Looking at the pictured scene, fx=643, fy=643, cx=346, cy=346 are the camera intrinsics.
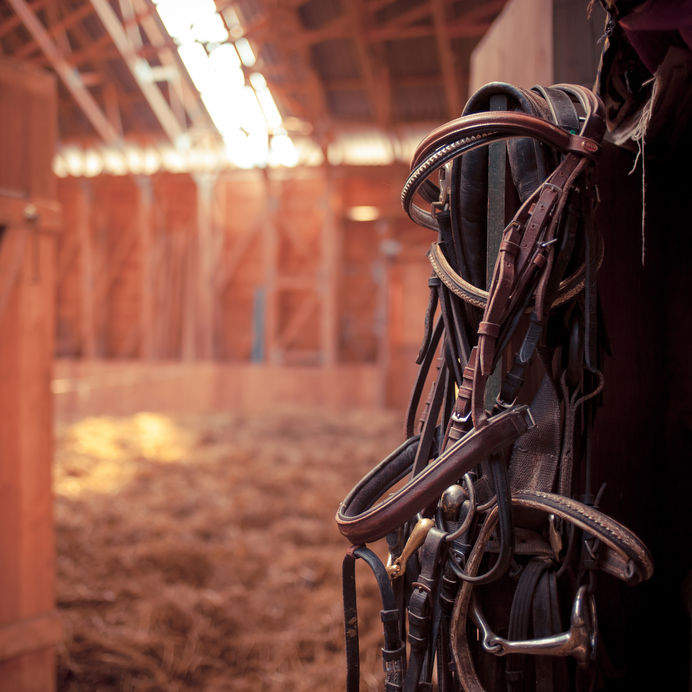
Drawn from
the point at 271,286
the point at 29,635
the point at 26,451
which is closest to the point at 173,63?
the point at 271,286

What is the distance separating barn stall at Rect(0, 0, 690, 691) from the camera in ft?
5.08

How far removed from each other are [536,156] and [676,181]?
27.9 inches

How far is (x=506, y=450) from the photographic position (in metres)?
1.02

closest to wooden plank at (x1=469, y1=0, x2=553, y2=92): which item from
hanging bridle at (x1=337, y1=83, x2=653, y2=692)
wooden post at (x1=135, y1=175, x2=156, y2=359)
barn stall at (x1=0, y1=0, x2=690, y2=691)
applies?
barn stall at (x1=0, y1=0, x2=690, y2=691)

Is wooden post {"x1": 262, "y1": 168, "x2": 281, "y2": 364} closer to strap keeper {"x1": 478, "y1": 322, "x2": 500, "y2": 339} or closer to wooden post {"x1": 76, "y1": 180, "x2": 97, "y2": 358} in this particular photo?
wooden post {"x1": 76, "y1": 180, "x2": 97, "y2": 358}

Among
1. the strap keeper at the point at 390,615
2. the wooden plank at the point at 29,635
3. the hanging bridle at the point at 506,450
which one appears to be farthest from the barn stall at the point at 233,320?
the strap keeper at the point at 390,615

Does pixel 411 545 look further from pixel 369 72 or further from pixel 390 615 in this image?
pixel 369 72

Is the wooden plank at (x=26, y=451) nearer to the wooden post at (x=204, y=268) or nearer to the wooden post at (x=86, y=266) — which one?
the wooden post at (x=204, y=268)

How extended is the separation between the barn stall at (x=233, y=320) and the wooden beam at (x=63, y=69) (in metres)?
0.03

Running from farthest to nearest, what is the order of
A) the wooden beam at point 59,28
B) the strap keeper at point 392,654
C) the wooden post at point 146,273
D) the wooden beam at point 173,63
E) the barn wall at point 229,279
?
the wooden post at point 146,273
the barn wall at point 229,279
the wooden beam at point 173,63
the wooden beam at point 59,28
the strap keeper at point 392,654

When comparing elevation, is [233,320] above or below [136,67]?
below

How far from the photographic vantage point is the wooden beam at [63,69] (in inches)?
237

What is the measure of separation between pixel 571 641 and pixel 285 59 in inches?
297

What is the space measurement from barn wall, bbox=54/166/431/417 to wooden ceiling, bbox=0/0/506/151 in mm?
840
